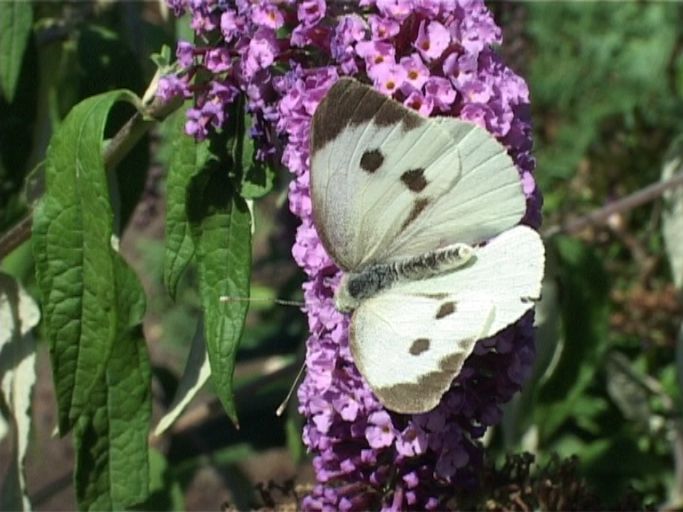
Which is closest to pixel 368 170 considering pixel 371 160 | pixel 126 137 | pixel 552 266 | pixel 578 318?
pixel 371 160

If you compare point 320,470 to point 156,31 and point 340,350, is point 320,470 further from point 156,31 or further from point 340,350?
point 156,31

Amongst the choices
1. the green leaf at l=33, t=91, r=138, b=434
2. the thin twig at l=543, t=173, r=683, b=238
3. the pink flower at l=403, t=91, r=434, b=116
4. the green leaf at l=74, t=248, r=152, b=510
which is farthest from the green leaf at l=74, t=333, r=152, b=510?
the thin twig at l=543, t=173, r=683, b=238

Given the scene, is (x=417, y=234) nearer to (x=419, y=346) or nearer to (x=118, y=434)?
(x=419, y=346)

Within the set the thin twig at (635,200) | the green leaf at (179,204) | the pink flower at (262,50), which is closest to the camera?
the pink flower at (262,50)

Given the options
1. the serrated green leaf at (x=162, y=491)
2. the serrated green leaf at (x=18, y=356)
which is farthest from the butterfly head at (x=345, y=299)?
the serrated green leaf at (x=162, y=491)

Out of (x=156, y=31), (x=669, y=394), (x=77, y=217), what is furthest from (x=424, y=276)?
(x=669, y=394)

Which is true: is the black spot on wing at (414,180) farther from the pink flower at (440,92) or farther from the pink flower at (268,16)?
the pink flower at (268,16)

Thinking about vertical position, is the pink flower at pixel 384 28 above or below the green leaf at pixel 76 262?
above
